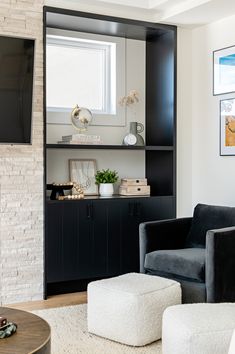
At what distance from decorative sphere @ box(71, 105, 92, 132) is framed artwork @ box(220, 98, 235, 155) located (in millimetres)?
1182

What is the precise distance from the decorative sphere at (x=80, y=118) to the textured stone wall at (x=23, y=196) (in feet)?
1.40

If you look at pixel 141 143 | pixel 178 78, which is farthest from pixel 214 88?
pixel 141 143

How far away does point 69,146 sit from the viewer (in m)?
4.33

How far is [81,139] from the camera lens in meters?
4.46

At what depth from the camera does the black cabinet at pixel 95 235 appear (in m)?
4.30

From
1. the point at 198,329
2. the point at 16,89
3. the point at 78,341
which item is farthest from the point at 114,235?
the point at 198,329

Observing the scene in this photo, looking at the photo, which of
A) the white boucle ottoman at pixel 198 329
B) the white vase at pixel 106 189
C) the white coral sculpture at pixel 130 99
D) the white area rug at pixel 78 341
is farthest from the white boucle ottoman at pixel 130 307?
the white coral sculpture at pixel 130 99

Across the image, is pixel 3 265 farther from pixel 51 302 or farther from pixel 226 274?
pixel 226 274

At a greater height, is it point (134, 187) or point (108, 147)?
point (108, 147)

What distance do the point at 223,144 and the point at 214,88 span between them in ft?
1.72

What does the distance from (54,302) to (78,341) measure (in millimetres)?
977

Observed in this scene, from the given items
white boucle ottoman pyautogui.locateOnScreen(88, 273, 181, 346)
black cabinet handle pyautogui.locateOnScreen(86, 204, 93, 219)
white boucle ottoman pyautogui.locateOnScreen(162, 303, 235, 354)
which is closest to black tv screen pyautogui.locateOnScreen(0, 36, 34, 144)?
black cabinet handle pyautogui.locateOnScreen(86, 204, 93, 219)

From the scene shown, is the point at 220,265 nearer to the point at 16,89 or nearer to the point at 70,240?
the point at 70,240

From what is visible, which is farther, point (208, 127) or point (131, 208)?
point (208, 127)
